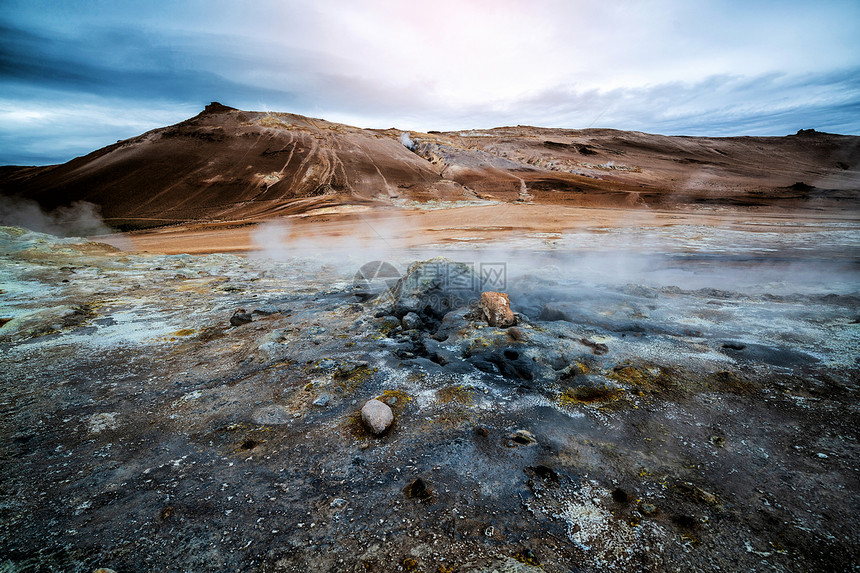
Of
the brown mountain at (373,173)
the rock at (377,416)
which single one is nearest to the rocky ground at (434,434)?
the rock at (377,416)

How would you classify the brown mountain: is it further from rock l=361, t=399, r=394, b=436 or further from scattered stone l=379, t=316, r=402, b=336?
rock l=361, t=399, r=394, b=436

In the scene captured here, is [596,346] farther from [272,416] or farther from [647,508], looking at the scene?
[272,416]

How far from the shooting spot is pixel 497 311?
4.66 metres

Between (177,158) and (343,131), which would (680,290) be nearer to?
(177,158)

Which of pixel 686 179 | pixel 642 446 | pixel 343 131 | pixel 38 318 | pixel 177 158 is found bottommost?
pixel 642 446

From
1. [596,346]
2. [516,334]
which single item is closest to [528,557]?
[516,334]

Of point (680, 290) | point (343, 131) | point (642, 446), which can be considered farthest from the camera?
point (343, 131)

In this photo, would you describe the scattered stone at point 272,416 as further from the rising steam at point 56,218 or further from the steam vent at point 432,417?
the rising steam at point 56,218

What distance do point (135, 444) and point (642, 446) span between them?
3.91m

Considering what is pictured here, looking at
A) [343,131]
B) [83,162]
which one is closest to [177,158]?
[83,162]

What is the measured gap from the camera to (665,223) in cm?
1961

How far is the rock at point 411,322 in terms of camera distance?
4.98m

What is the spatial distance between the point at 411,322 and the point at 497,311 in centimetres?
125

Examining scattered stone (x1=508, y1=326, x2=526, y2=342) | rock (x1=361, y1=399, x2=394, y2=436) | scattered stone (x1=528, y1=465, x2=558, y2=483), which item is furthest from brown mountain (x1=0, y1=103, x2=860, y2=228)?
scattered stone (x1=528, y1=465, x2=558, y2=483)
